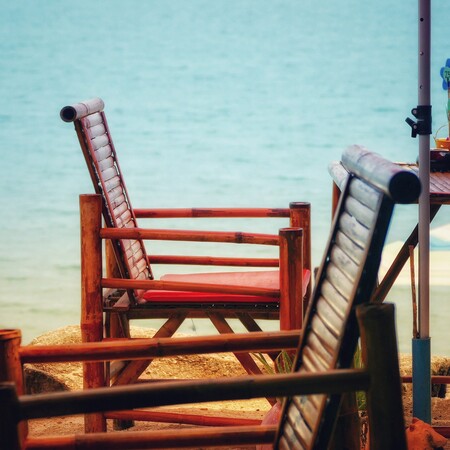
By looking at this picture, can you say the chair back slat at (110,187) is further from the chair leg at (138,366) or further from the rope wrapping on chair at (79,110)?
the chair leg at (138,366)

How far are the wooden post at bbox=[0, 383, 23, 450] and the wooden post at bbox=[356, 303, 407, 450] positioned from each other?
22.8 inches

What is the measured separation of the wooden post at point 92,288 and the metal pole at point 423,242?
3.22ft

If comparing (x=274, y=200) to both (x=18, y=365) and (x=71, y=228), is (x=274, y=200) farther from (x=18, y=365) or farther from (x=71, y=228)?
(x=18, y=365)

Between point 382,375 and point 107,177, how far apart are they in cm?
192

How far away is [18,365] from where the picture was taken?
1945 millimetres

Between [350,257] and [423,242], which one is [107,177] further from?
[350,257]

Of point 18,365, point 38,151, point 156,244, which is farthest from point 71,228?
point 18,365

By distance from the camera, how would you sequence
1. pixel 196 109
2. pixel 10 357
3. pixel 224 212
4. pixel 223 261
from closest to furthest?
pixel 10 357
pixel 223 261
pixel 224 212
pixel 196 109

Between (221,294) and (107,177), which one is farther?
(107,177)

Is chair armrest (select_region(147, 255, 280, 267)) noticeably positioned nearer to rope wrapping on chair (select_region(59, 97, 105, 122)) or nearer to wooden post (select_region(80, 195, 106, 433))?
wooden post (select_region(80, 195, 106, 433))

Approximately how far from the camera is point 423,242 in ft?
9.04

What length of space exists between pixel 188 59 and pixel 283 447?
62.7ft

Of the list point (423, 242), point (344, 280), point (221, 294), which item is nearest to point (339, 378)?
point (344, 280)

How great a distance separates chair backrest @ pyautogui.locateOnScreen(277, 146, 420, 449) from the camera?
64.8 inches
